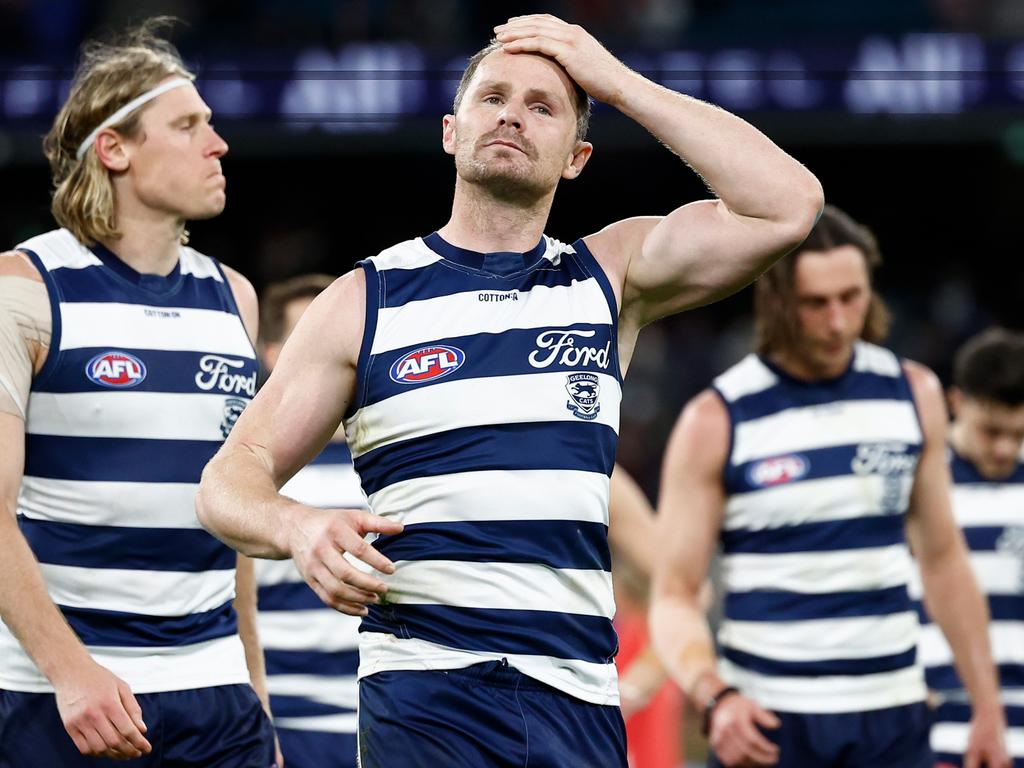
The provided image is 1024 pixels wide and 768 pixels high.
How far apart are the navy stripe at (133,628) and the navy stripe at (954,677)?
348 centimetres

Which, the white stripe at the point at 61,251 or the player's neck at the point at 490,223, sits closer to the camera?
the player's neck at the point at 490,223

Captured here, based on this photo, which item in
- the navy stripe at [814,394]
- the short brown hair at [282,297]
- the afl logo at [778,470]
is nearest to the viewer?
the afl logo at [778,470]

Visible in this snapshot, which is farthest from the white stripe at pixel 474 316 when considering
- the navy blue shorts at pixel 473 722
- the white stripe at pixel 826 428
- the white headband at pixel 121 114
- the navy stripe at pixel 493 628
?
the white stripe at pixel 826 428

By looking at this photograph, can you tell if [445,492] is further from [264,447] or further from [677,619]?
[677,619]

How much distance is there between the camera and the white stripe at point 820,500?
16.5 ft

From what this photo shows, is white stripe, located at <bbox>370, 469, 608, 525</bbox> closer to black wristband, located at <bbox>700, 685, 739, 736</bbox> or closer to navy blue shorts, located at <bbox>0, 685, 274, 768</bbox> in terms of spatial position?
navy blue shorts, located at <bbox>0, 685, 274, 768</bbox>

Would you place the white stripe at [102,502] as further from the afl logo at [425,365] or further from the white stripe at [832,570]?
the white stripe at [832,570]

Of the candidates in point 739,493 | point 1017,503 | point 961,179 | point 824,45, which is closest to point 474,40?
point 824,45

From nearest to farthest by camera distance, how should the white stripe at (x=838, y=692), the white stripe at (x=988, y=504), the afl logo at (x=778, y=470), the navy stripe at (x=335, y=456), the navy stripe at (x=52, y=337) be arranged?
the navy stripe at (x=52, y=337)
the white stripe at (x=838, y=692)
the afl logo at (x=778, y=470)
the navy stripe at (x=335, y=456)
the white stripe at (x=988, y=504)

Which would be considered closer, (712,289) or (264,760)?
(712,289)

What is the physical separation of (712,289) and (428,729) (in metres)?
1.12

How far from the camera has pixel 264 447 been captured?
3.27 m

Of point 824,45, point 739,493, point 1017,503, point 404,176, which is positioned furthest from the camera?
point 404,176

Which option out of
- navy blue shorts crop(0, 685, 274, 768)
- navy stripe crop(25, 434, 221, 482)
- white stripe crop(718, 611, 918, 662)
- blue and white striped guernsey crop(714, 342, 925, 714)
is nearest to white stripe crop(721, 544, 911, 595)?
blue and white striped guernsey crop(714, 342, 925, 714)
